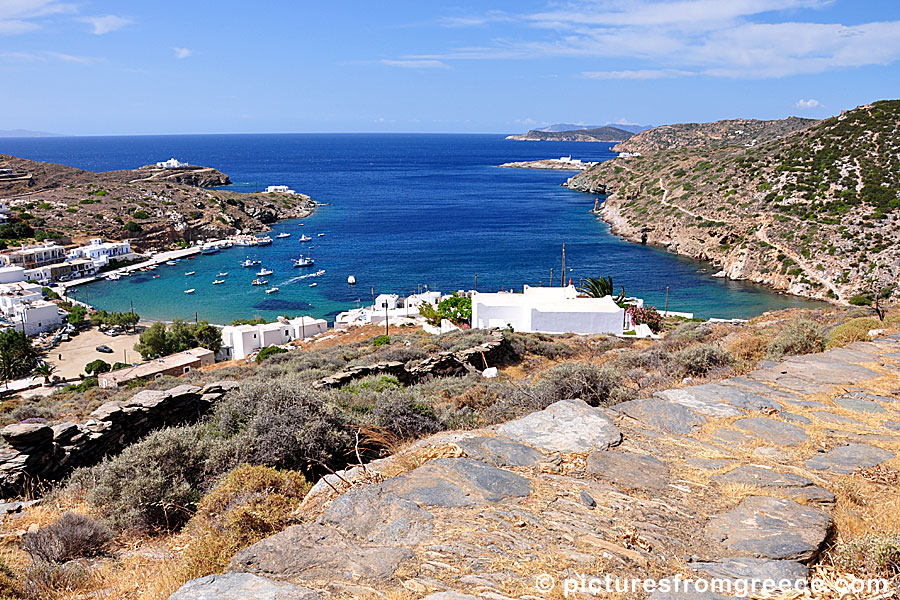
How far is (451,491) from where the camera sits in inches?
139

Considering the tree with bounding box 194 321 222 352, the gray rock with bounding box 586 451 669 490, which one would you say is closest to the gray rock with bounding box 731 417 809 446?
the gray rock with bounding box 586 451 669 490

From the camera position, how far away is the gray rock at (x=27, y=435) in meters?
7.15

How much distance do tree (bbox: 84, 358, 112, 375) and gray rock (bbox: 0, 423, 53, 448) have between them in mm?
26984

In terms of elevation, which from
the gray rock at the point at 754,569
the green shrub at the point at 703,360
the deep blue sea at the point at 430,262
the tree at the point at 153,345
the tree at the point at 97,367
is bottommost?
the tree at the point at 97,367

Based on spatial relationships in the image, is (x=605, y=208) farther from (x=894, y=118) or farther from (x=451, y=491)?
(x=451, y=491)

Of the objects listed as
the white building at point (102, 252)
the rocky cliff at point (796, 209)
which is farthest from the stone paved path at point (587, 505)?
the white building at point (102, 252)

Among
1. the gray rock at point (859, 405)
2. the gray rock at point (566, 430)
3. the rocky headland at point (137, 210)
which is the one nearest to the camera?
the gray rock at point (566, 430)

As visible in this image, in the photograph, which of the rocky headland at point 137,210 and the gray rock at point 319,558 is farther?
the rocky headland at point 137,210

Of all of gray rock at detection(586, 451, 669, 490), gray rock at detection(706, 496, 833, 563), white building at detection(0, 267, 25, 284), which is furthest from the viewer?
white building at detection(0, 267, 25, 284)

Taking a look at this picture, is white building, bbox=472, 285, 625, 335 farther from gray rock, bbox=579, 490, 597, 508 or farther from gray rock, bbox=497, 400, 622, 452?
gray rock, bbox=579, 490, 597, 508

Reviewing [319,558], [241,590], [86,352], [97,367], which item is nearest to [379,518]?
[319,558]

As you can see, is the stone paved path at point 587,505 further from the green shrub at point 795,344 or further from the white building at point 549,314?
the white building at point 549,314

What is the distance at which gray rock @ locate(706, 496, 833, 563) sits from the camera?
2885mm

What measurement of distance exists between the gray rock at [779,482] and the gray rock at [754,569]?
2.60 feet
